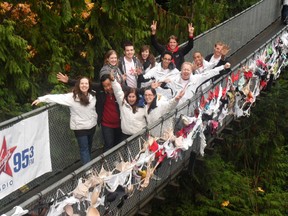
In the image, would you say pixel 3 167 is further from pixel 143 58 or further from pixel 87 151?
pixel 143 58

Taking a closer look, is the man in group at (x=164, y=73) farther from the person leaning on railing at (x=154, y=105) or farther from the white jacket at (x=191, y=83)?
the person leaning on railing at (x=154, y=105)

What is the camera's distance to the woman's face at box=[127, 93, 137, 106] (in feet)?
22.6

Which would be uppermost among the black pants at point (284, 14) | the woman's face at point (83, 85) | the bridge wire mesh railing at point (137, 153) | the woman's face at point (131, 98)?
the woman's face at point (83, 85)

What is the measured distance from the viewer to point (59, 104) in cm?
696

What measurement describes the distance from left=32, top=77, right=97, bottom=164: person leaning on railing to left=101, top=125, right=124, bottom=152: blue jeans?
19cm

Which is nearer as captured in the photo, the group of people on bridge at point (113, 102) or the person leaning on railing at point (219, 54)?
the group of people on bridge at point (113, 102)

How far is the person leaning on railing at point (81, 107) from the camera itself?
268 inches

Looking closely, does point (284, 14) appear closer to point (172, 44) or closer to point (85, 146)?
point (172, 44)

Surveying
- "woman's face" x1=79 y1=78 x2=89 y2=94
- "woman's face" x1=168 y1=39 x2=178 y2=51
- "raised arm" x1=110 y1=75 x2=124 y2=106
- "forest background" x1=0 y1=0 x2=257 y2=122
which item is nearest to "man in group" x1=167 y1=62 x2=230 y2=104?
"woman's face" x1=168 y1=39 x2=178 y2=51

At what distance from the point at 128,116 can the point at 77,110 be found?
65 centimetres

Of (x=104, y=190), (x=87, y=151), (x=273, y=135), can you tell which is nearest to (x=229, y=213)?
(x=273, y=135)

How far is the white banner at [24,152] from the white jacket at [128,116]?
936 millimetres

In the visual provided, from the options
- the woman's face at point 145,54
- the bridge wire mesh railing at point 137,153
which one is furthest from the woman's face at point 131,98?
the woman's face at point 145,54

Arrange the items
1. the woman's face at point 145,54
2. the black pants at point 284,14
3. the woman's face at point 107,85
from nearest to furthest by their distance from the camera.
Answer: the woman's face at point 107,85
the woman's face at point 145,54
the black pants at point 284,14
